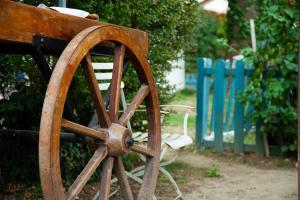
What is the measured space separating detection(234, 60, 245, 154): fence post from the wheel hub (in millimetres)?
3622

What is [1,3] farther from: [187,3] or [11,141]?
[187,3]

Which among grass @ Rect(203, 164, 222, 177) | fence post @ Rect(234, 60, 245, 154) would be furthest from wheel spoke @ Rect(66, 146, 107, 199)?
fence post @ Rect(234, 60, 245, 154)

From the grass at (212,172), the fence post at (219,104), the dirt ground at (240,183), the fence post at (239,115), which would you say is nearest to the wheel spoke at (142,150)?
the dirt ground at (240,183)

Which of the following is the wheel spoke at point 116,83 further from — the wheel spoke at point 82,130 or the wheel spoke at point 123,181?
the wheel spoke at point 123,181

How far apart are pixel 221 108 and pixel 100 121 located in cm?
387

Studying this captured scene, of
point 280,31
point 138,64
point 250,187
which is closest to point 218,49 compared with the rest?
point 280,31

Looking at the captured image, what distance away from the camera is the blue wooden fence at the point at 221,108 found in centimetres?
607

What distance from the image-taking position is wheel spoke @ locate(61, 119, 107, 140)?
2240 mm

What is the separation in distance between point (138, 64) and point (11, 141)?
5.71 ft

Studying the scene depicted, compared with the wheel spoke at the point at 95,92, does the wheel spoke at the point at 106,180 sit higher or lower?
lower

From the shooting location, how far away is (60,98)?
6.98ft

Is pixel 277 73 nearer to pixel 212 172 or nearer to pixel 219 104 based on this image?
pixel 219 104

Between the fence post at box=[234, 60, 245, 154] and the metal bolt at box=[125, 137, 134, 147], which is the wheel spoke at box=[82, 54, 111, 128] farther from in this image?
the fence post at box=[234, 60, 245, 154]

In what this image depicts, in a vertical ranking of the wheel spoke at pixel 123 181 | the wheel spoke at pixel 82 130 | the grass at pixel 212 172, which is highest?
the wheel spoke at pixel 82 130
